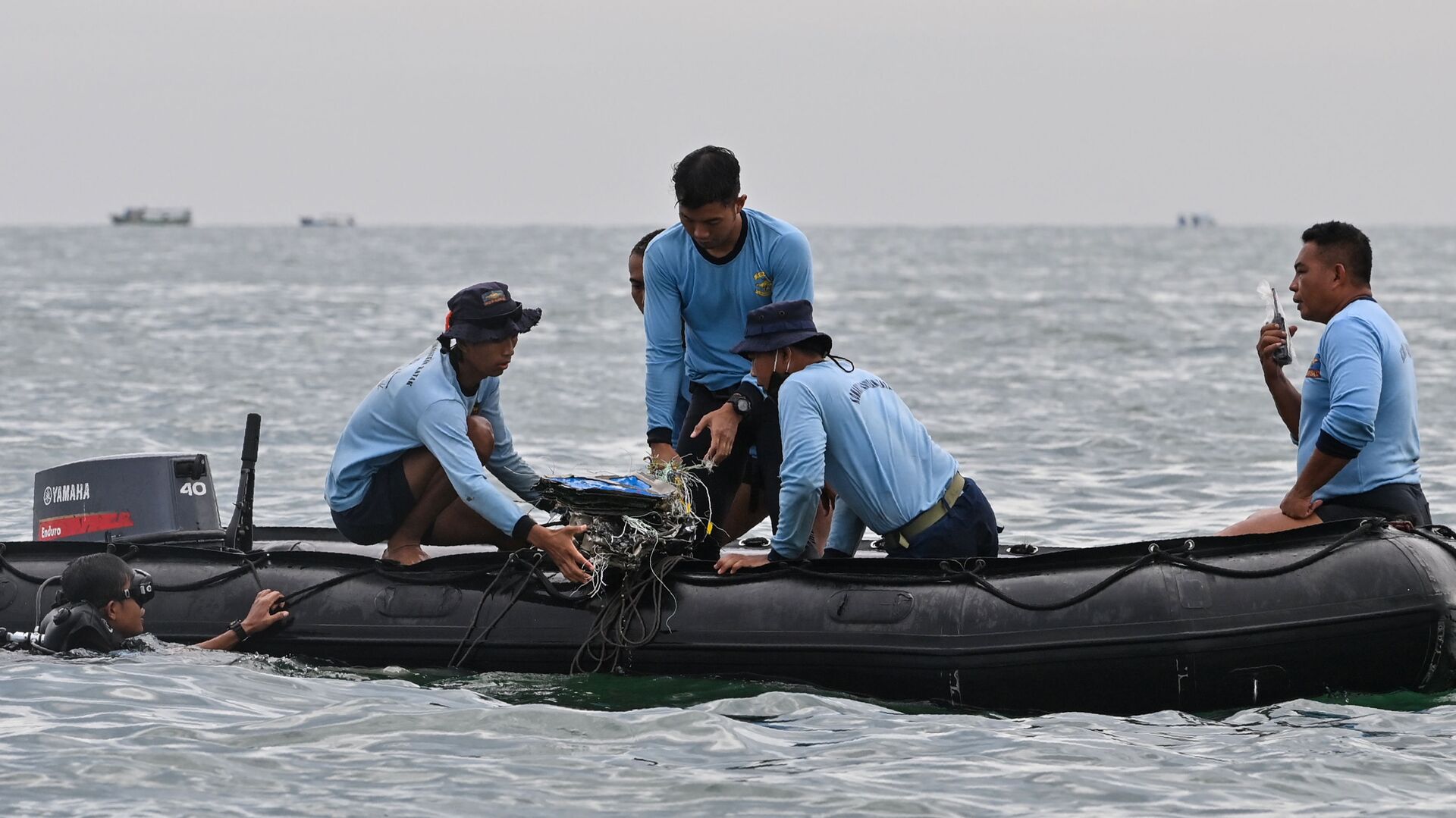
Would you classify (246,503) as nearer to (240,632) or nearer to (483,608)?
(240,632)

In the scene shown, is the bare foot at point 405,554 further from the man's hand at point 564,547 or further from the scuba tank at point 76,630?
the scuba tank at point 76,630

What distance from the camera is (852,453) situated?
655 centimetres

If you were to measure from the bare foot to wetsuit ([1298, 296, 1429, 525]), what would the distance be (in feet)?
12.4

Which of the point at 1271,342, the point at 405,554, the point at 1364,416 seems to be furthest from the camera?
the point at 405,554

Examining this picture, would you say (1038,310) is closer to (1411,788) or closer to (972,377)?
(972,377)

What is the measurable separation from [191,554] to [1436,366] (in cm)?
2050

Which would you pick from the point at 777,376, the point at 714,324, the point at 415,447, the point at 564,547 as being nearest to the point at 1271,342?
the point at 777,376

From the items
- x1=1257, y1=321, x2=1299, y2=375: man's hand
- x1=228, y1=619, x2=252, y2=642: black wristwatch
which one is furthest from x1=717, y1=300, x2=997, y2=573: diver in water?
x1=228, y1=619, x2=252, y2=642: black wristwatch

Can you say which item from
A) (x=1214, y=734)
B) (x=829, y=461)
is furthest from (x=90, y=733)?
(x=1214, y=734)

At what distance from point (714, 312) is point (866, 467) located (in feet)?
3.64

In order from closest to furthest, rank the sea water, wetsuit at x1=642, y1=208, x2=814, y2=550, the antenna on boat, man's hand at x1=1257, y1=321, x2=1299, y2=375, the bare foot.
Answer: the sea water < man's hand at x1=1257, y1=321, x2=1299, y2=375 < wetsuit at x1=642, y1=208, x2=814, y2=550 < the bare foot < the antenna on boat

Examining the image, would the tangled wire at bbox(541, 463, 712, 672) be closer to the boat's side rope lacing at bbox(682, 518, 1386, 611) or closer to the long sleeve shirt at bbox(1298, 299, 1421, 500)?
the boat's side rope lacing at bbox(682, 518, 1386, 611)

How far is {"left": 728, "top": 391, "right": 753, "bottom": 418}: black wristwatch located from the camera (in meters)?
6.95

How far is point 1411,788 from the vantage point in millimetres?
5684
